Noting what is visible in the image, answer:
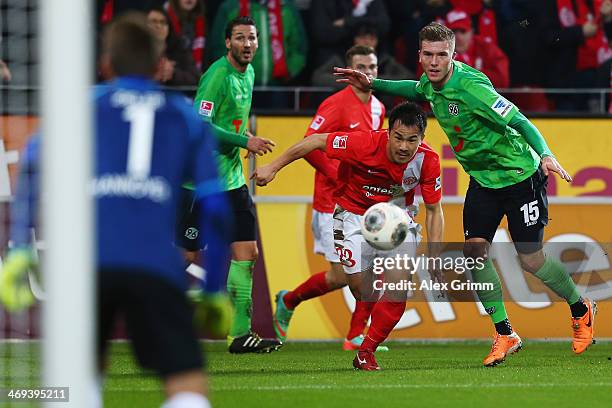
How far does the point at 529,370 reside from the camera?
8539 mm

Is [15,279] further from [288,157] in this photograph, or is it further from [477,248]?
[477,248]

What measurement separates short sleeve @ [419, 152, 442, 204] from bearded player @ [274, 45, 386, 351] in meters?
1.38

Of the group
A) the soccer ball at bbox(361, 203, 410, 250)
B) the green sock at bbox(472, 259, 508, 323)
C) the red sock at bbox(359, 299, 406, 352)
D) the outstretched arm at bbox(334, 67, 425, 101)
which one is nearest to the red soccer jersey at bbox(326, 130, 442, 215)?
the outstretched arm at bbox(334, 67, 425, 101)

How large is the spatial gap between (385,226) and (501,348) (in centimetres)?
125

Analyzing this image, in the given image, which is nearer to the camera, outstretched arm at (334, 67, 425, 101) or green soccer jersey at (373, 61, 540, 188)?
green soccer jersey at (373, 61, 540, 188)

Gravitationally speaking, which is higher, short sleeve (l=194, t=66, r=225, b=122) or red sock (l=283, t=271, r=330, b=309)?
short sleeve (l=194, t=66, r=225, b=122)

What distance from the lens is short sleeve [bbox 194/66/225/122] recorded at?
980 cm

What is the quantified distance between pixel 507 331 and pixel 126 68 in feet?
16.2

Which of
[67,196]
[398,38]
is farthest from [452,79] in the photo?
[67,196]

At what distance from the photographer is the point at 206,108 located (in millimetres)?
9797

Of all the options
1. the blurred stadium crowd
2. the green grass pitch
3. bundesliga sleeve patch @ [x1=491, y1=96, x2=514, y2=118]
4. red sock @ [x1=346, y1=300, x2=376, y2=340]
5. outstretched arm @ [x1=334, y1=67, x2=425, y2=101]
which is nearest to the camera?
the green grass pitch

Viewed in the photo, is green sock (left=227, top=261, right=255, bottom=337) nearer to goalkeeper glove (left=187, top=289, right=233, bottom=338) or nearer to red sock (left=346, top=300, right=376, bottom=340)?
red sock (left=346, top=300, right=376, bottom=340)

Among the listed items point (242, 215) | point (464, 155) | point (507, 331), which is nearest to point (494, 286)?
point (507, 331)

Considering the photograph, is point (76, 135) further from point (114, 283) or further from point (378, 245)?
point (378, 245)
